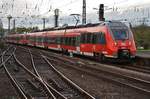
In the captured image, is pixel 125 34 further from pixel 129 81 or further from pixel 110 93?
pixel 110 93

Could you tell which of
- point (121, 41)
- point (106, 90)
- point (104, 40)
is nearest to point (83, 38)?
point (104, 40)

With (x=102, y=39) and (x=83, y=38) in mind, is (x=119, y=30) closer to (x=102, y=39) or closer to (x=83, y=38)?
(x=102, y=39)

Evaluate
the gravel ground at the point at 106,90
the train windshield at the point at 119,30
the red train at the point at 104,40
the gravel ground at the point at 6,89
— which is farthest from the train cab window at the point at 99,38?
the gravel ground at the point at 6,89

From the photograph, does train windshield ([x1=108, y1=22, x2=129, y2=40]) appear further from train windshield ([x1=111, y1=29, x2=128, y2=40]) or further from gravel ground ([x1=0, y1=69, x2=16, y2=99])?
gravel ground ([x1=0, y1=69, x2=16, y2=99])

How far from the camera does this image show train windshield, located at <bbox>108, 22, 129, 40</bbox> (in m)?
29.2

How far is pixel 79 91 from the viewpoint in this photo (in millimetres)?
15031

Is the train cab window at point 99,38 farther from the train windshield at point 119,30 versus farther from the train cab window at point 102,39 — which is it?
the train windshield at point 119,30

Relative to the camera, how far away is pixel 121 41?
29109 mm

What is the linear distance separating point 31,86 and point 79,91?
3076mm

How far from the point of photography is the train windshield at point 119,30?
29156 millimetres

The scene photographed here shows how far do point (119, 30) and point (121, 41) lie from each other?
2.87ft

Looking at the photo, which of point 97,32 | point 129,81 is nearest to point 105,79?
point 129,81

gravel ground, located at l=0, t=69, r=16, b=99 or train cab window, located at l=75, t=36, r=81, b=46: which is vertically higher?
train cab window, located at l=75, t=36, r=81, b=46

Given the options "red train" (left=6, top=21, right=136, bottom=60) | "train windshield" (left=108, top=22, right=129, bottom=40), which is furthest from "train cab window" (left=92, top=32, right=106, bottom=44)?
"train windshield" (left=108, top=22, right=129, bottom=40)
